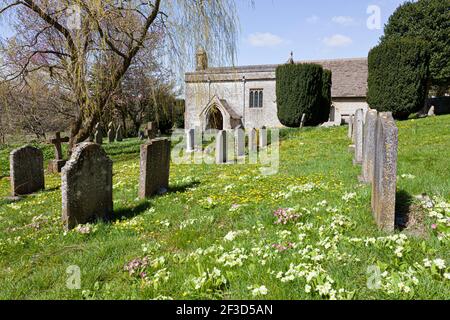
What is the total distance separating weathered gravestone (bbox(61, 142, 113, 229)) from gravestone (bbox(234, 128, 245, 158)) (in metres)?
8.00

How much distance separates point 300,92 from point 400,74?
22.3 ft

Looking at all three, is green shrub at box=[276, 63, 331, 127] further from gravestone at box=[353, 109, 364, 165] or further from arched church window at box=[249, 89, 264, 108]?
gravestone at box=[353, 109, 364, 165]

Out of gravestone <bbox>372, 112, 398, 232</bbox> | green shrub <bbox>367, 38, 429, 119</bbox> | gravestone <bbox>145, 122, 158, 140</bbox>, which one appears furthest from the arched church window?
gravestone <bbox>372, 112, 398, 232</bbox>

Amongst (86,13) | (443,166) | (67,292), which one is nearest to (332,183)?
(443,166)

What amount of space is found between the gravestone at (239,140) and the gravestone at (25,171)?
23.7 ft

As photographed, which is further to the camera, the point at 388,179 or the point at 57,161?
the point at 57,161

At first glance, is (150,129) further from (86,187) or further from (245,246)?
(245,246)

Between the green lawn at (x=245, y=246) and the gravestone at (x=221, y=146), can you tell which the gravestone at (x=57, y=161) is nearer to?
the gravestone at (x=221, y=146)

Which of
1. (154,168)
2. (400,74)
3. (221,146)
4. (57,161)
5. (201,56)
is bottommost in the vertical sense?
(57,161)

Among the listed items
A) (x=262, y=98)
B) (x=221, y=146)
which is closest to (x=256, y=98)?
(x=262, y=98)

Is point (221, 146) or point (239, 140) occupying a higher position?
point (239, 140)

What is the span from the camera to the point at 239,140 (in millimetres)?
14117

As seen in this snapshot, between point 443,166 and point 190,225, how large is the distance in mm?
5522

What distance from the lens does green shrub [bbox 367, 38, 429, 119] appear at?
70.3 ft
